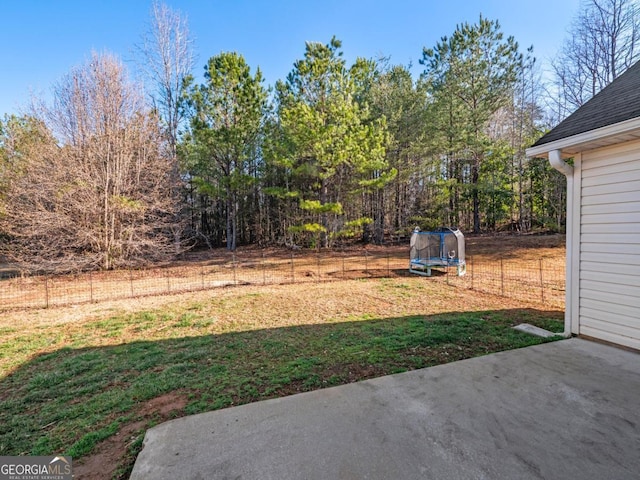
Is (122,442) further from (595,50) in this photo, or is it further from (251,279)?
(595,50)

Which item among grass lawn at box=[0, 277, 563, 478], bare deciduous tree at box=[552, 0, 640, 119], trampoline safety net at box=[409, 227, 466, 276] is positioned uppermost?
bare deciduous tree at box=[552, 0, 640, 119]

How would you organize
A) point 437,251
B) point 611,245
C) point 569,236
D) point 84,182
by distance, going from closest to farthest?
1. point 611,245
2. point 569,236
3. point 437,251
4. point 84,182

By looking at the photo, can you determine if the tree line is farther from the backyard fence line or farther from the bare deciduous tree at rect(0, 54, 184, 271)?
the backyard fence line

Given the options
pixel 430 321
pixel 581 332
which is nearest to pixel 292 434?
pixel 430 321

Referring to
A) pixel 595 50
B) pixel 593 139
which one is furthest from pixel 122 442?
pixel 595 50

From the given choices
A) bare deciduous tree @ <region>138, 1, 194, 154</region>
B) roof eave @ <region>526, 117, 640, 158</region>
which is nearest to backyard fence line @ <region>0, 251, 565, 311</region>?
roof eave @ <region>526, 117, 640, 158</region>

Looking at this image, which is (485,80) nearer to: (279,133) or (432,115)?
→ (432,115)

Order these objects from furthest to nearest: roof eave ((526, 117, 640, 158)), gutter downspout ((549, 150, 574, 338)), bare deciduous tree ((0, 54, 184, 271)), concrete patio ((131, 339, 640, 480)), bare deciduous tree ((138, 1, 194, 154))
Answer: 1. bare deciduous tree ((138, 1, 194, 154))
2. bare deciduous tree ((0, 54, 184, 271))
3. gutter downspout ((549, 150, 574, 338))
4. roof eave ((526, 117, 640, 158))
5. concrete patio ((131, 339, 640, 480))

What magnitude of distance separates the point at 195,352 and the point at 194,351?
5cm

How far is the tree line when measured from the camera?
9055 millimetres

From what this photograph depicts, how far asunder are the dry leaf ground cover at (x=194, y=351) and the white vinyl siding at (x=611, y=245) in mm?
717

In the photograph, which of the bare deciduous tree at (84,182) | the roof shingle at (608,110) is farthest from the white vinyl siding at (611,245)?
Result: the bare deciduous tree at (84,182)

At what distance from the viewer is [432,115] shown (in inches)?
548

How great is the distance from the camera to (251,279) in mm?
7867
